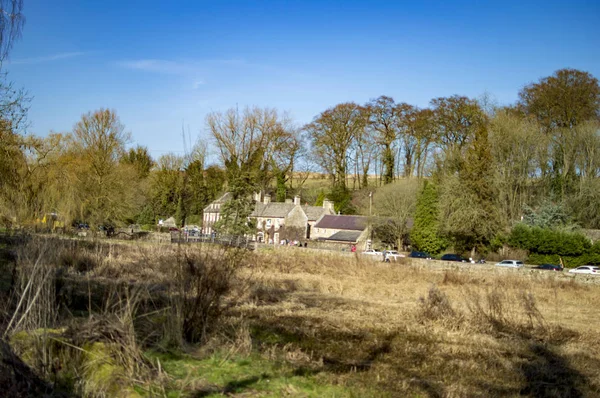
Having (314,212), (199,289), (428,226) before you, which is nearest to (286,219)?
(314,212)

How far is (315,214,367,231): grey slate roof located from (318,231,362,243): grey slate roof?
0.80 meters

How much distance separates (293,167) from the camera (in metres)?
73.1

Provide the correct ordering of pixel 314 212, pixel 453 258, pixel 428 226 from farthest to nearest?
pixel 314 212
pixel 428 226
pixel 453 258

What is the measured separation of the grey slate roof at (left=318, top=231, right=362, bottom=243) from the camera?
2227 inches

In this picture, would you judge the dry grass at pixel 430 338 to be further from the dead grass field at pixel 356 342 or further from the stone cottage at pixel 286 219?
the stone cottage at pixel 286 219

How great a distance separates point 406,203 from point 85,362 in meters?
48.1

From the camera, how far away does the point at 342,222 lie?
60.7 meters

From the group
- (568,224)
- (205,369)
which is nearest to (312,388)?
(205,369)

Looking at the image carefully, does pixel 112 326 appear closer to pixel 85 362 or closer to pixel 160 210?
pixel 85 362

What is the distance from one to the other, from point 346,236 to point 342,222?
3456mm

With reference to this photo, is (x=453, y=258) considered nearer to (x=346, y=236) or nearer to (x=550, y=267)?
(x=550, y=267)

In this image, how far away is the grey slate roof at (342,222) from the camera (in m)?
57.6

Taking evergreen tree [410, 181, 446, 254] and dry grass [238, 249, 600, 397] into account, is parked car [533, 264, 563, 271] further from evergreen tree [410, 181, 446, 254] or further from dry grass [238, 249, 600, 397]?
dry grass [238, 249, 600, 397]

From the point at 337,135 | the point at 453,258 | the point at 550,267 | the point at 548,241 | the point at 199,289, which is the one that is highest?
the point at 337,135
